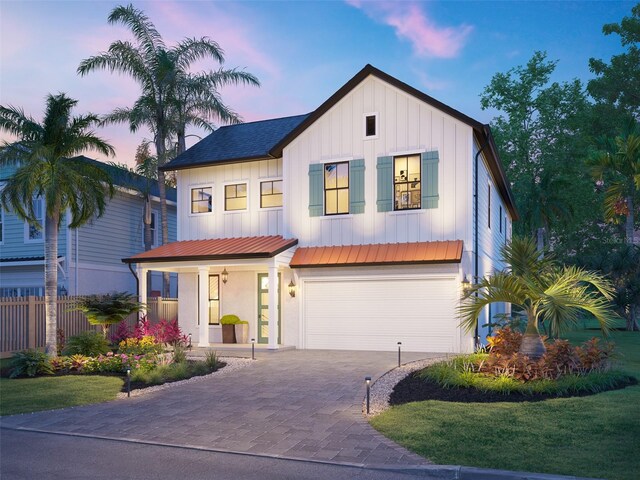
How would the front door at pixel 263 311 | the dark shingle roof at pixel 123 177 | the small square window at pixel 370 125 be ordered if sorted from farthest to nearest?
the dark shingle roof at pixel 123 177 → the front door at pixel 263 311 → the small square window at pixel 370 125

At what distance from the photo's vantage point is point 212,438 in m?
8.52

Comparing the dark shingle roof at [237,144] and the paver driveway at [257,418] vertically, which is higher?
the dark shingle roof at [237,144]

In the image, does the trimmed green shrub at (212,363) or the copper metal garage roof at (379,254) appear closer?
the trimmed green shrub at (212,363)

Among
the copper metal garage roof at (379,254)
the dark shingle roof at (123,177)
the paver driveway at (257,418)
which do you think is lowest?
the paver driveway at (257,418)

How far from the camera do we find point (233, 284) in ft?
66.8

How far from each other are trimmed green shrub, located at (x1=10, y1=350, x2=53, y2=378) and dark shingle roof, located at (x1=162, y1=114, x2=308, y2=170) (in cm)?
892

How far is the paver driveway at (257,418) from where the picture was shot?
7.90 m

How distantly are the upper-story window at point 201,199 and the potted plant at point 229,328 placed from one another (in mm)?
4206

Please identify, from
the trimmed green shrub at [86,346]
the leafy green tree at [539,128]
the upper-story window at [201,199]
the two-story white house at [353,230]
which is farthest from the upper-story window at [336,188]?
the leafy green tree at [539,128]

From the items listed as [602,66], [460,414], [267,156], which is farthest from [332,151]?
[602,66]

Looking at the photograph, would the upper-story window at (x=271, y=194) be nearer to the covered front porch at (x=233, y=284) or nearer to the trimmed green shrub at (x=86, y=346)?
the covered front porch at (x=233, y=284)

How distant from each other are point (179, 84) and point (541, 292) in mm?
19484

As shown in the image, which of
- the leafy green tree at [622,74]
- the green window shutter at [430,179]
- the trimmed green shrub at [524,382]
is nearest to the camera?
the trimmed green shrub at [524,382]

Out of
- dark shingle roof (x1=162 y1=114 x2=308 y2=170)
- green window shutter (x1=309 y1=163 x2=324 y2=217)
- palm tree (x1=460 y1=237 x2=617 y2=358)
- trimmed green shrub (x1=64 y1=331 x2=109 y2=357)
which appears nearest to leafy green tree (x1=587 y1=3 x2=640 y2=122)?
dark shingle roof (x1=162 y1=114 x2=308 y2=170)
